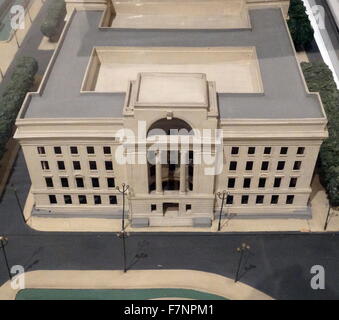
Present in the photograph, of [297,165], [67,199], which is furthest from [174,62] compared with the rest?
[67,199]

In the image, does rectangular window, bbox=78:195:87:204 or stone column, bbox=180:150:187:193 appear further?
rectangular window, bbox=78:195:87:204

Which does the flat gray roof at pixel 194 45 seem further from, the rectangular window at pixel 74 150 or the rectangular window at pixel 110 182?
the rectangular window at pixel 110 182

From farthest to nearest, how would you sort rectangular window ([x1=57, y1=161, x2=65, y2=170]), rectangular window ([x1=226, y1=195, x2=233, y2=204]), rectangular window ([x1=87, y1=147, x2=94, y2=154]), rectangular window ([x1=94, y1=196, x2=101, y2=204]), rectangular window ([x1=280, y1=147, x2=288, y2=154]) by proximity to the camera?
rectangular window ([x1=94, y1=196, x2=101, y2=204]) → rectangular window ([x1=226, y1=195, x2=233, y2=204]) → rectangular window ([x1=57, y1=161, x2=65, y2=170]) → rectangular window ([x1=87, y1=147, x2=94, y2=154]) → rectangular window ([x1=280, y1=147, x2=288, y2=154])

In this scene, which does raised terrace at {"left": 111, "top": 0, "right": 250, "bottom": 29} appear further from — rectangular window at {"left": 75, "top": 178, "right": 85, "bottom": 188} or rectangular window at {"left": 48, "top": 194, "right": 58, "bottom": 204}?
rectangular window at {"left": 48, "top": 194, "right": 58, "bottom": 204}

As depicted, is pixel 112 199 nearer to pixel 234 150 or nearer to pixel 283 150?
pixel 234 150

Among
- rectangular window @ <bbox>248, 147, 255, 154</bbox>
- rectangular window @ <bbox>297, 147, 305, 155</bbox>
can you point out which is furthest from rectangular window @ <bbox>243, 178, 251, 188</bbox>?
rectangular window @ <bbox>297, 147, 305, 155</bbox>

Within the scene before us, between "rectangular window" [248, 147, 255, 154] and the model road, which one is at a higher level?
"rectangular window" [248, 147, 255, 154]
